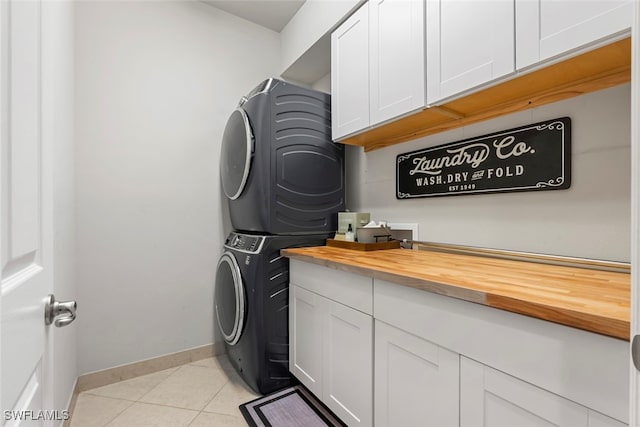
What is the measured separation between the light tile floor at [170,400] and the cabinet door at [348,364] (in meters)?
0.56

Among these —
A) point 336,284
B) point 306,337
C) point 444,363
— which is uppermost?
point 336,284

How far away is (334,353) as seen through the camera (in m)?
1.44

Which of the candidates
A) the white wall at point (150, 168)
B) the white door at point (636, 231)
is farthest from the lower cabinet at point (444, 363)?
the white wall at point (150, 168)

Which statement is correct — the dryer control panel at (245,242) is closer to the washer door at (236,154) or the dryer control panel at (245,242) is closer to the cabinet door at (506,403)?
the washer door at (236,154)

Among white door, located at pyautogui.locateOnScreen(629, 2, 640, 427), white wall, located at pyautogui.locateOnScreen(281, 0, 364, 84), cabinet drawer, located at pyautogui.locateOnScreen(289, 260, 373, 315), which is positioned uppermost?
white wall, located at pyautogui.locateOnScreen(281, 0, 364, 84)

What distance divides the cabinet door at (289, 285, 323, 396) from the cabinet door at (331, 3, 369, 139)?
41.9 inches

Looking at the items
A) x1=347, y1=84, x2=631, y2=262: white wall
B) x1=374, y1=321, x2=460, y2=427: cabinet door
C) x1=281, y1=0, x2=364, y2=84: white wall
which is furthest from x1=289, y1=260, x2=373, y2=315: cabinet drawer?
x1=281, y1=0, x2=364, y2=84: white wall

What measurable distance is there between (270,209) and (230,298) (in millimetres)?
676

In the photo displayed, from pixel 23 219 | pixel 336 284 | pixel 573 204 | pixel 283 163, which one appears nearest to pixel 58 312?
pixel 23 219

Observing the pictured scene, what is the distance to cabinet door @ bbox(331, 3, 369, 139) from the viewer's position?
5.58 feet

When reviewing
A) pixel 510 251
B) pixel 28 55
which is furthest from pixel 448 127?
pixel 28 55

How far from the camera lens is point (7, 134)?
0.46 meters

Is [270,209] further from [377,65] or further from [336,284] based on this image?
[377,65]

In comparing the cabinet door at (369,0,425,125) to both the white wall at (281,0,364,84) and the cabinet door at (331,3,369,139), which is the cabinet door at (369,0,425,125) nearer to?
the cabinet door at (331,3,369,139)
